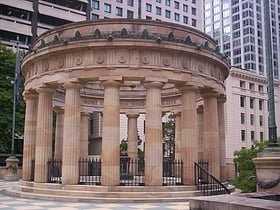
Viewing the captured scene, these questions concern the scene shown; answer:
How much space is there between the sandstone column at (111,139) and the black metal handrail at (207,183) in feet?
14.1

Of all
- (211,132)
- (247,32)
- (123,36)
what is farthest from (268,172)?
(247,32)

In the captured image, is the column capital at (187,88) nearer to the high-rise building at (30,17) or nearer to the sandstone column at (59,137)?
the sandstone column at (59,137)

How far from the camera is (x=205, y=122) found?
2377 cm

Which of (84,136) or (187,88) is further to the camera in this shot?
(84,136)

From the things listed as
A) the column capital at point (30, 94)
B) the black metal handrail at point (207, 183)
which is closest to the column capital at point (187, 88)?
the black metal handrail at point (207, 183)

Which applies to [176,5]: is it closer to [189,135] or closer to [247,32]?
[247,32]

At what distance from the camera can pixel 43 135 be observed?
22125mm

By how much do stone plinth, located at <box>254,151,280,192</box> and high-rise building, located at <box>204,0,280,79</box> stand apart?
11673cm

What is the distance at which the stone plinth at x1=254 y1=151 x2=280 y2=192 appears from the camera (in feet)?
47.1

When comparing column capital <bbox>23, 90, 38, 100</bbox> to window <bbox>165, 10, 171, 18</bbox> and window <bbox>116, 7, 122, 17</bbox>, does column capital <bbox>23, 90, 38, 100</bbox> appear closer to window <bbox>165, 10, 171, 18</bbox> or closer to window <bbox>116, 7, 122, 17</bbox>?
window <bbox>116, 7, 122, 17</bbox>

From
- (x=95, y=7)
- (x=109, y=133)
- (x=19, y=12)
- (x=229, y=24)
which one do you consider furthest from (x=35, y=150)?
(x=229, y=24)

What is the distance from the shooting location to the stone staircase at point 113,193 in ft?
59.7

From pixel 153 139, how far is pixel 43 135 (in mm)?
6431

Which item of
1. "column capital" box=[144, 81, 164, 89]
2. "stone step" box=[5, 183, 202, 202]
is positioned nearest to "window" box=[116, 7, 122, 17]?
"column capital" box=[144, 81, 164, 89]
